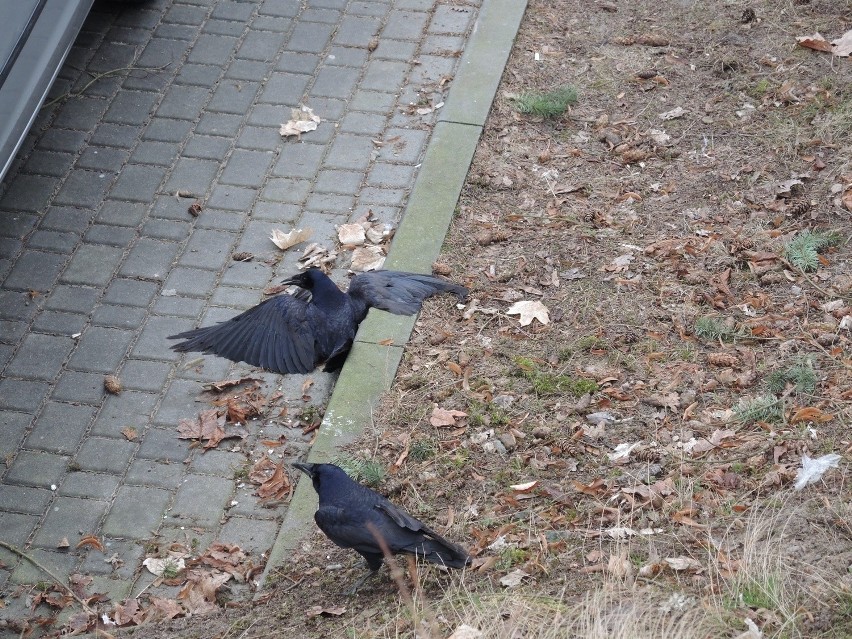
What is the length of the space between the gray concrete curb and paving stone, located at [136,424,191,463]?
740 mm

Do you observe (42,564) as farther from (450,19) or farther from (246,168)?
(450,19)

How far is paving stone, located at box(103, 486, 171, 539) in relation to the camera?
189 inches

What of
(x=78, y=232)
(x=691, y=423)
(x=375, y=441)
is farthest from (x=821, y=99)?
(x=78, y=232)

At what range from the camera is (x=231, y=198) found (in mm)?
6582

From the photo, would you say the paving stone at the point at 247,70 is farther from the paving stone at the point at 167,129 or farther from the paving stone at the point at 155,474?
the paving stone at the point at 155,474

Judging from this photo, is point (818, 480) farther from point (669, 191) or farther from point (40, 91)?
point (40, 91)

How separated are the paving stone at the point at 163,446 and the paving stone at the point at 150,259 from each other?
1.22m

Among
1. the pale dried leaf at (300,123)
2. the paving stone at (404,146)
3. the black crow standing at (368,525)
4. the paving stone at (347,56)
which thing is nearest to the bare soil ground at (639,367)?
the black crow standing at (368,525)

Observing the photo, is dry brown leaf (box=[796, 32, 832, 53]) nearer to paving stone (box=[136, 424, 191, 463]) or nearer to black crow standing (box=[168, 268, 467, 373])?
black crow standing (box=[168, 268, 467, 373])

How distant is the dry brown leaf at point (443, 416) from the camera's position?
491 cm

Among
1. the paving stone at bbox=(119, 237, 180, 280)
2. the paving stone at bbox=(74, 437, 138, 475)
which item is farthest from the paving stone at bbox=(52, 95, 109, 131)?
the paving stone at bbox=(74, 437, 138, 475)

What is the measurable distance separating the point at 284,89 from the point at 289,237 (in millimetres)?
1687

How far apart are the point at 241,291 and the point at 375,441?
5.16 feet

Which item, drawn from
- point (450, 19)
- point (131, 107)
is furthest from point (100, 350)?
point (450, 19)
